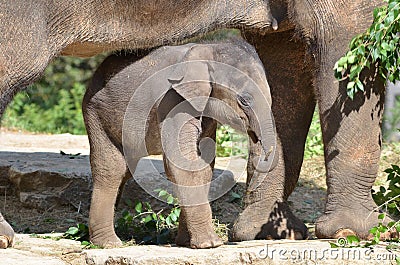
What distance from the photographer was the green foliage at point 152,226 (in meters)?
5.72

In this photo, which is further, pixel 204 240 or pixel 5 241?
pixel 5 241

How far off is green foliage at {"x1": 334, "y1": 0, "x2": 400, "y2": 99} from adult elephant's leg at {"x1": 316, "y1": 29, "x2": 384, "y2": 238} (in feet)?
0.49

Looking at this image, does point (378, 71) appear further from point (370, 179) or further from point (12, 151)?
point (12, 151)

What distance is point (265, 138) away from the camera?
5219mm

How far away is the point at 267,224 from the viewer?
18.9ft

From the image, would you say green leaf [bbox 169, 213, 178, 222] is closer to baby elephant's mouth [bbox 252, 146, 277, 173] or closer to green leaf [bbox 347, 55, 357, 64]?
baby elephant's mouth [bbox 252, 146, 277, 173]

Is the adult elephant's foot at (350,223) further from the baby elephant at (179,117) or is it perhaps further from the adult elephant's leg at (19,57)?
the adult elephant's leg at (19,57)

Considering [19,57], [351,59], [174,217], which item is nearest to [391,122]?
[174,217]

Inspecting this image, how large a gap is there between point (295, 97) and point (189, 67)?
2.96ft

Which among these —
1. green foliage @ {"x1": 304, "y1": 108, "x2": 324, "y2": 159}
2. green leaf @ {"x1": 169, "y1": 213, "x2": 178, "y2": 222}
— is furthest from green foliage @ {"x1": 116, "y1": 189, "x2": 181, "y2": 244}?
green foliage @ {"x1": 304, "y1": 108, "x2": 324, "y2": 159}

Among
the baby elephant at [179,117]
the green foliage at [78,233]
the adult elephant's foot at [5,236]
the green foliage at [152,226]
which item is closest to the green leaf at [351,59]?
the baby elephant at [179,117]

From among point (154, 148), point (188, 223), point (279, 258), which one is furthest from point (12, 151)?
point (279, 258)

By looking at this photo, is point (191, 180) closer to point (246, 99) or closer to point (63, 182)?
point (246, 99)

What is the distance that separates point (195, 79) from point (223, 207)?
179cm
